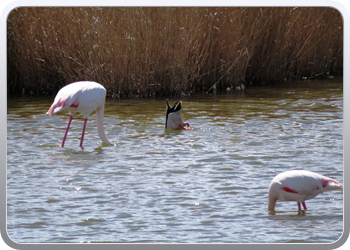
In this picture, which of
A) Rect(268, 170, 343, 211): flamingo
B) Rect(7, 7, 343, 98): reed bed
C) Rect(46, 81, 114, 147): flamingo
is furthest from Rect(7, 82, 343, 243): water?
Rect(7, 7, 343, 98): reed bed

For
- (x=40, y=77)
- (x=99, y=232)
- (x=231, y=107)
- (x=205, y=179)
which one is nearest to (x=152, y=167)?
(x=205, y=179)

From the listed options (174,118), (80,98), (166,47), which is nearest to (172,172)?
(80,98)

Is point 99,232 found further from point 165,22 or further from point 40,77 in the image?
point 40,77

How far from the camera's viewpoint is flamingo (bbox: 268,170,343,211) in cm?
420

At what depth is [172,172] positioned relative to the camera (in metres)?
5.62

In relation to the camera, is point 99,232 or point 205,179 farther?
point 205,179

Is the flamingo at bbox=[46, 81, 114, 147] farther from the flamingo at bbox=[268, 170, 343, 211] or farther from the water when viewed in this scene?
the flamingo at bbox=[268, 170, 343, 211]

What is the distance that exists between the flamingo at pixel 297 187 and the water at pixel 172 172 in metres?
0.12

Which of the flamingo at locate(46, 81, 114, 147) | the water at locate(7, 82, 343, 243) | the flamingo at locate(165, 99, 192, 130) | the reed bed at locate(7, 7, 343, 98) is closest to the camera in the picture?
the water at locate(7, 82, 343, 243)

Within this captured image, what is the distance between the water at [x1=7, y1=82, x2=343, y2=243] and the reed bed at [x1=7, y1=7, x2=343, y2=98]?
63 centimetres

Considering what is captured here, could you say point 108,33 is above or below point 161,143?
above

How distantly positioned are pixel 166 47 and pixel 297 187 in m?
5.96

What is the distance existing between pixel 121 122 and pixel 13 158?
2.40m
